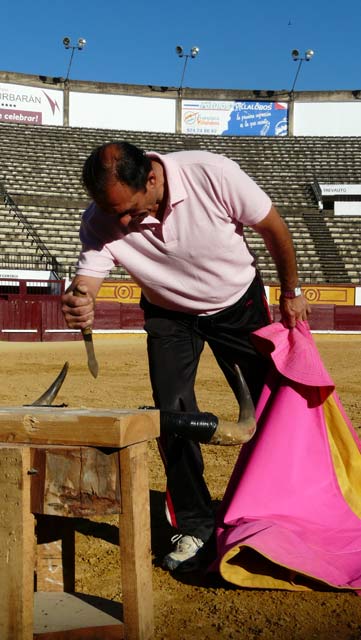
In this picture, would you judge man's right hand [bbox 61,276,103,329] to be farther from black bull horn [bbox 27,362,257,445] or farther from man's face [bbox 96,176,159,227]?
black bull horn [bbox 27,362,257,445]

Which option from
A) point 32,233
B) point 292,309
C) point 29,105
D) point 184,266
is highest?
point 29,105

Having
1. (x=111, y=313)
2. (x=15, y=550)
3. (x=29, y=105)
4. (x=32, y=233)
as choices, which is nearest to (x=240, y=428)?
(x=15, y=550)

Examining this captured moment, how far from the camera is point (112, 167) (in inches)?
71.1

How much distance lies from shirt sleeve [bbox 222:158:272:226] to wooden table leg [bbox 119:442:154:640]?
0.75m

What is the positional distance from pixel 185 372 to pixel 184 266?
13.6 inches

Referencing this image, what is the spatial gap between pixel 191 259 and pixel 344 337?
1528 cm

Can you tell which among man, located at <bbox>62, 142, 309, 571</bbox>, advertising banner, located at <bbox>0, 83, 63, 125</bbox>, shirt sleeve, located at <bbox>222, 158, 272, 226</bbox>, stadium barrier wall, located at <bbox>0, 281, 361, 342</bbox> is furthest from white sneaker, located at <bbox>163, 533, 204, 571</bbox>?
advertising banner, located at <bbox>0, 83, 63, 125</bbox>

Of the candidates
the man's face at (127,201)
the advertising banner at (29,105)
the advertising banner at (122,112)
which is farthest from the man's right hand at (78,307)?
the advertising banner at (122,112)

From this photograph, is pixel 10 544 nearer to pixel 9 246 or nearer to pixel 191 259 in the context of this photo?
pixel 191 259

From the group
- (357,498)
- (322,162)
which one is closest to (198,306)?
(357,498)

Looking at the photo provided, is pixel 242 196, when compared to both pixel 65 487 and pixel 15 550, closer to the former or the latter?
pixel 65 487

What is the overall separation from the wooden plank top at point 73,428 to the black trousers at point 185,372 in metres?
0.73

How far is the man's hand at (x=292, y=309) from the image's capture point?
7.65 feet

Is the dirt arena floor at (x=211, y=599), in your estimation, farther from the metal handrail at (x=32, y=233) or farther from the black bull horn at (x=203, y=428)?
the metal handrail at (x=32, y=233)
